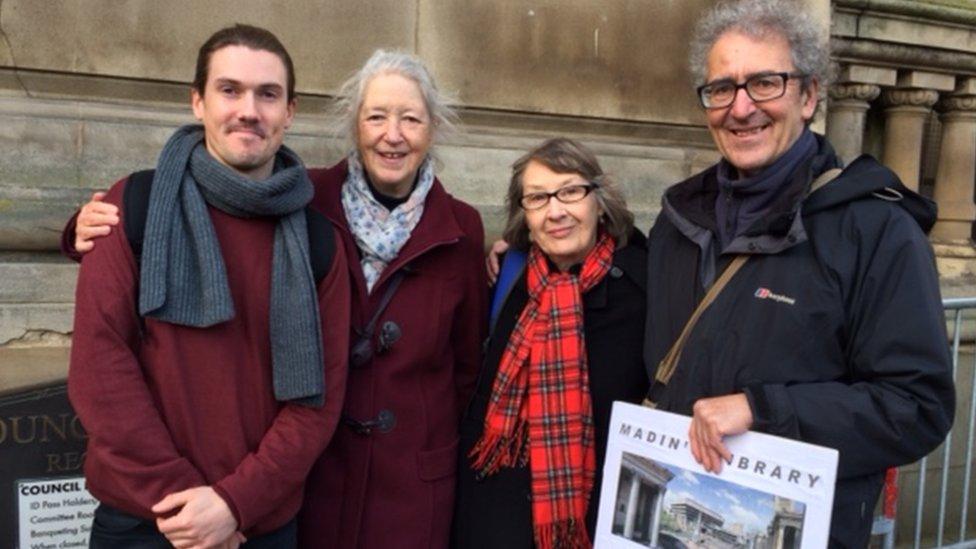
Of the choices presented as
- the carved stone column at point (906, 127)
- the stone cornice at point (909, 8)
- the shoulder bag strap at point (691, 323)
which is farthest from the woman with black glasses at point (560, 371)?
the carved stone column at point (906, 127)

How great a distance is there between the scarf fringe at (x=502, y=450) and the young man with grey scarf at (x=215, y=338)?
1.60 ft

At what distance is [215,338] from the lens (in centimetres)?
206

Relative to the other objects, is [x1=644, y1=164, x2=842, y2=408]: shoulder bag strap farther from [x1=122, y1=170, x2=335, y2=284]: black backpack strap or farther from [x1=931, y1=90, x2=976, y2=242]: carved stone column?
[x1=931, y1=90, x2=976, y2=242]: carved stone column

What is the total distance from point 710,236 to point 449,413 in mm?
886

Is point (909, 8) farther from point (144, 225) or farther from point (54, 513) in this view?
point (54, 513)

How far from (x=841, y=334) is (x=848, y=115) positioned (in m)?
3.43

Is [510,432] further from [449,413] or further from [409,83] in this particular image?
[409,83]

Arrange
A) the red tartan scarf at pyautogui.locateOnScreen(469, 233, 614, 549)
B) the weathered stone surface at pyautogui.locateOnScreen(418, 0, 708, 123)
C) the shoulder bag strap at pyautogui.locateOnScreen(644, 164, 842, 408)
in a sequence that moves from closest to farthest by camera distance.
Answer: the shoulder bag strap at pyautogui.locateOnScreen(644, 164, 842, 408) → the red tartan scarf at pyautogui.locateOnScreen(469, 233, 614, 549) → the weathered stone surface at pyautogui.locateOnScreen(418, 0, 708, 123)

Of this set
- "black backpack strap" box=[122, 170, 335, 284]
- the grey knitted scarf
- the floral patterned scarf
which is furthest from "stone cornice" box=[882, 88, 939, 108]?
the grey knitted scarf

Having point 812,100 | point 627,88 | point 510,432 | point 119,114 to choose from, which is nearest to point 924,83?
point 627,88

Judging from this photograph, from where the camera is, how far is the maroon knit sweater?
6.46 feet

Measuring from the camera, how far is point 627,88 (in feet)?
14.5

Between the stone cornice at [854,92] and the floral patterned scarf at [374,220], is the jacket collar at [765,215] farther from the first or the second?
the stone cornice at [854,92]

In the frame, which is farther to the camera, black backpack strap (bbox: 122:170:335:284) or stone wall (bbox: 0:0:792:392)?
stone wall (bbox: 0:0:792:392)
